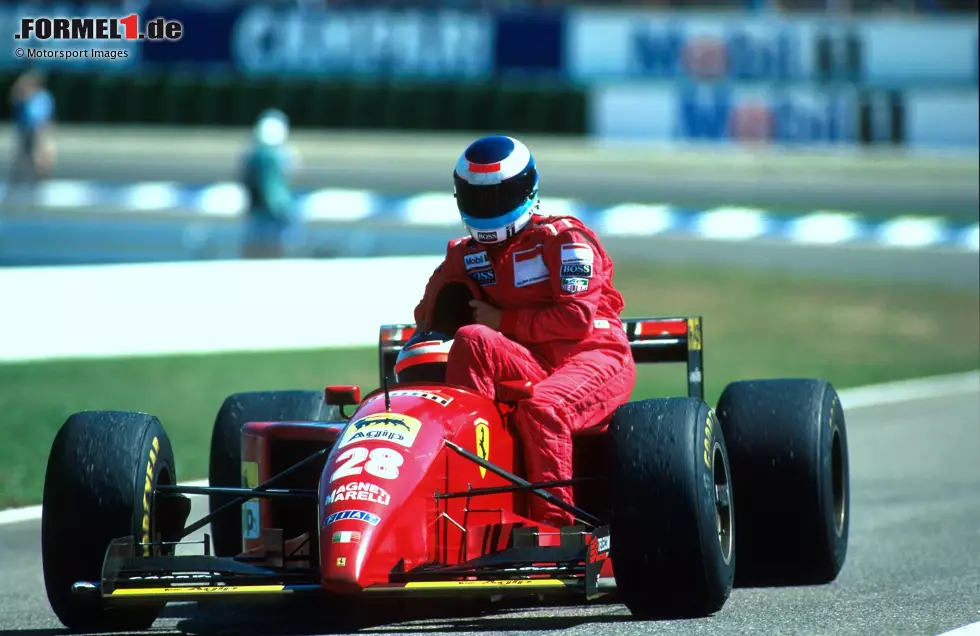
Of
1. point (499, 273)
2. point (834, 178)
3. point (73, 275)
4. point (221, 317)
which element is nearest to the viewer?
point (499, 273)

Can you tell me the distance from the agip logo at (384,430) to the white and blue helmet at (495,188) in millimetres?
1100

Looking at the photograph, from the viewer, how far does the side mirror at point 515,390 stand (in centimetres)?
626

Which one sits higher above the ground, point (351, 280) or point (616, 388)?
point (616, 388)

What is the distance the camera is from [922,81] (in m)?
33.6

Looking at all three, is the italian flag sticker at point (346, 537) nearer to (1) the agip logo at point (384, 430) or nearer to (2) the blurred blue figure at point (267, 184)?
(1) the agip logo at point (384, 430)

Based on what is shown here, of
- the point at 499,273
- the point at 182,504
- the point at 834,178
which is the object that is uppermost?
the point at 499,273

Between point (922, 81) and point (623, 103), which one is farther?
point (623, 103)

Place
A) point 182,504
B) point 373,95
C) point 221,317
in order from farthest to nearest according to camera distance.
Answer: point 373,95 → point 221,317 → point 182,504

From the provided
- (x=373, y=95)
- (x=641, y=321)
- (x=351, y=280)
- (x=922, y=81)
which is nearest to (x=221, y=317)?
(x=351, y=280)

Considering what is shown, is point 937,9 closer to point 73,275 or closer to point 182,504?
point 73,275

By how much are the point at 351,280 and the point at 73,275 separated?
254cm

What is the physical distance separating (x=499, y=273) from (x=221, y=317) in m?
8.97

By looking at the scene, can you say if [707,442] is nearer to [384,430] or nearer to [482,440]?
[482,440]

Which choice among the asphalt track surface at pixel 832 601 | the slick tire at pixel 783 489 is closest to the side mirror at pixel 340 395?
the asphalt track surface at pixel 832 601
